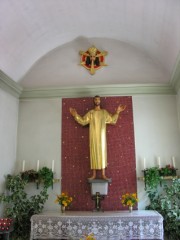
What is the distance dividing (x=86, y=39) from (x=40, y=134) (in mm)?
2261

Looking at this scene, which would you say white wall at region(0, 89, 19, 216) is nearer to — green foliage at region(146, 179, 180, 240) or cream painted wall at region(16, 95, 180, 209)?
cream painted wall at region(16, 95, 180, 209)

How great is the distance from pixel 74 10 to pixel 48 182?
317 cm

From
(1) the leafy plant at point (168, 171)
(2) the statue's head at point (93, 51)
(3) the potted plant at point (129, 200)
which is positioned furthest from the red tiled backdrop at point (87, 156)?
(2) the statue's head at point (93, 51)

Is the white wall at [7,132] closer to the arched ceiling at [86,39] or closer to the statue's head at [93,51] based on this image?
the arched ceiling at [86,39]

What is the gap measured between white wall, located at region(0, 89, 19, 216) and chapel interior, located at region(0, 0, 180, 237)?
0.06 ft

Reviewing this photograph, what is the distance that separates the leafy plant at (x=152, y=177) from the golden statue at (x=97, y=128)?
29.7 inches

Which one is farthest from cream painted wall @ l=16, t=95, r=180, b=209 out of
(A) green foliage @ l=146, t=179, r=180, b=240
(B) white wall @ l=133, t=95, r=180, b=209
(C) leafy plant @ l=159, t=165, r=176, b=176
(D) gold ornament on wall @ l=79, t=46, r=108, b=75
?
(D) gold ornament on wall @ l=79, t=46, r=108, b=75

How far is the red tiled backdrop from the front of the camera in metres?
5.04

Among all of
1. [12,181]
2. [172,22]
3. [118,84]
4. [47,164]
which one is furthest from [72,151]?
[172,22]

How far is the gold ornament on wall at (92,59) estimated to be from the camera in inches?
222

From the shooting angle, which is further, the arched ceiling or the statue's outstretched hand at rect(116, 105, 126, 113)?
the statue's outstretched hand at rect(116, 105, 126, 113)

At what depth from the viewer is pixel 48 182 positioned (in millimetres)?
4953

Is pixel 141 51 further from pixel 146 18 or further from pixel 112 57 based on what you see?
pixel 146 18

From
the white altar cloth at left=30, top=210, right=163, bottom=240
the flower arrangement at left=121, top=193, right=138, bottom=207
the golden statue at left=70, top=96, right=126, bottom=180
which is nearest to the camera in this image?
the white altar cloth at left=30, top=210, right=163, bottom=240
